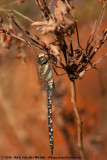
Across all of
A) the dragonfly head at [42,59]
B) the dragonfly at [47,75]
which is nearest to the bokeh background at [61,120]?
the dragonfly at [47,75]

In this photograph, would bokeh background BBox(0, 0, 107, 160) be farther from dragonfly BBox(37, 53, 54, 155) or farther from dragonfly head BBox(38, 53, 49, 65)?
dragonfly head BBox(38, 53, 49, 65)

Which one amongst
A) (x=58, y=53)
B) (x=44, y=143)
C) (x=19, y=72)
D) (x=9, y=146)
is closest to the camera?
(x=58, y=53)

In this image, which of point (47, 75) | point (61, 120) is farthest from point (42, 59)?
point (61, 120)

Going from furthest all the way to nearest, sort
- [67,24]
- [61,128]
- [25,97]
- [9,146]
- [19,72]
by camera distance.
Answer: [19,72] < [25,97] < [9,146] < [61,128] < [67,24]

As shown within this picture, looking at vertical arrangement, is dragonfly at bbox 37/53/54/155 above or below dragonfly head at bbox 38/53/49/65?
below

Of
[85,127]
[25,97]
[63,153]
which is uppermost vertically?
[25,97]

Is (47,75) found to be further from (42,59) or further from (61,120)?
(61,120)

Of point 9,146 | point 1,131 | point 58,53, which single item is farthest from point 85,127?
point 58,53

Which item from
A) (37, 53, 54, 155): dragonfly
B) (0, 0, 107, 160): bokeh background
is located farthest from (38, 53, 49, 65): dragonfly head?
(0, 0, 107, 160): bokeh background

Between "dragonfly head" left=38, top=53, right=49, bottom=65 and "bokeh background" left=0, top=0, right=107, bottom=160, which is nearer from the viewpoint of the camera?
"dragonfly head" left=38, top=53, right=49, bottom=65

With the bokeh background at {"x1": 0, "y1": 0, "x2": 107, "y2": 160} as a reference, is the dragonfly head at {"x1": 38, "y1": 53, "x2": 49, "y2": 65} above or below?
above

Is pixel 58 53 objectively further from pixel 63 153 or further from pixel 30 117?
pixel 30 117
